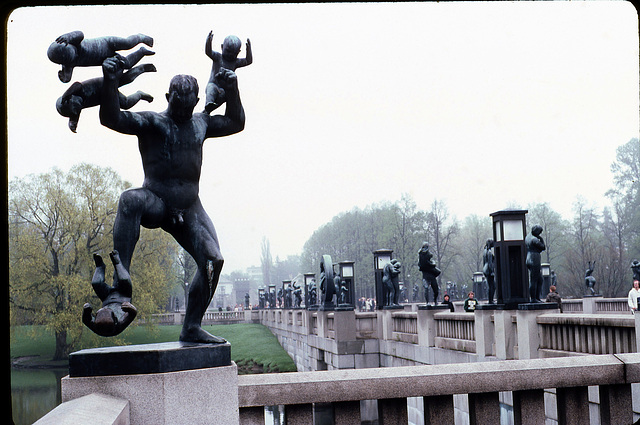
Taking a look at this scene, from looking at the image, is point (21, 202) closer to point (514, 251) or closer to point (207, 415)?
point (514, 251)

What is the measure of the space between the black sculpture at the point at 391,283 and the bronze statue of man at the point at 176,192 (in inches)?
812

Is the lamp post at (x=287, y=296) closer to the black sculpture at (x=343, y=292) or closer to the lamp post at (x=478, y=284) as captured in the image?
the lamp post at (x=478, y=284)

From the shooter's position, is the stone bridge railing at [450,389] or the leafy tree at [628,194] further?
the leafy tree at [628,194]

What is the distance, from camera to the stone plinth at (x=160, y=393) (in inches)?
140

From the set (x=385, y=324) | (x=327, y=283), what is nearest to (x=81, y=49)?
(x=385, y=324)

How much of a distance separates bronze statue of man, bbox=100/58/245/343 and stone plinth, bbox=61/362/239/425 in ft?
1.31

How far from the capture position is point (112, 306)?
3654 millimetres

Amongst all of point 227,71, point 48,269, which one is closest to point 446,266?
point 48,269

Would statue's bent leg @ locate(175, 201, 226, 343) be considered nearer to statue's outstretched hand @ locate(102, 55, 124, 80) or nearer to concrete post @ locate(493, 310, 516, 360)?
statue's outstretched hand @ locate(102, 55, 124, 80)

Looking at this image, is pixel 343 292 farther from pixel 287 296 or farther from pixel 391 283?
pixel 287 296

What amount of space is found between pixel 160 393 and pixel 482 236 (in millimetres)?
83250

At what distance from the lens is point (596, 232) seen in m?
73.2

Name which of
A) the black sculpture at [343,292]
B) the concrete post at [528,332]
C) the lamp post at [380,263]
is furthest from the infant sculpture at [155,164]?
the black sculpture at [343,292]

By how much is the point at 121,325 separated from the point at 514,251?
458 inches
